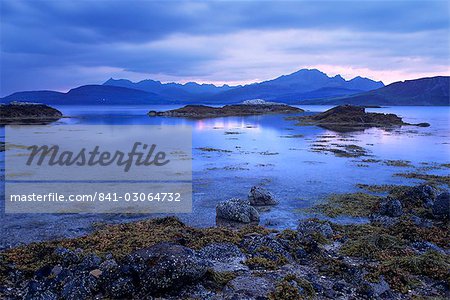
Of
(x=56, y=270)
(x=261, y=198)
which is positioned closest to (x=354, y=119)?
(x=261, y=198)

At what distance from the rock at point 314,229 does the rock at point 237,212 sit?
8.54 feet

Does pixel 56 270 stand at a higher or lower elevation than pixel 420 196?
lower

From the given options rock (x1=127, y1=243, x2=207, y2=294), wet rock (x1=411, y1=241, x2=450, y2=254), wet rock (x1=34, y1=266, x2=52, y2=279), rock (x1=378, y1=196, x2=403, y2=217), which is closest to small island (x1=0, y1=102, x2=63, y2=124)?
wet rock (x1=34, y1=266, x2=52, y2=279)

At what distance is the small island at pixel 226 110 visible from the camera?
132m

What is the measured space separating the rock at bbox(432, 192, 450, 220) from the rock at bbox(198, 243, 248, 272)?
9.48 m

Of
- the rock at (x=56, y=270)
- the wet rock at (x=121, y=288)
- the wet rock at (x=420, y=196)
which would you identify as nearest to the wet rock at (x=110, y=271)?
the wet rock at (x=121, y=288)

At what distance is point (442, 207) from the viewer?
15805mm

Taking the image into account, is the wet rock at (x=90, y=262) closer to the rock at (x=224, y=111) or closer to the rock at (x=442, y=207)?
the rock at (x=442, y=207)

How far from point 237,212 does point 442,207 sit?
879 centimetres

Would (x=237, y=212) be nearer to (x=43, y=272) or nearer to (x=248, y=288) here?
(x=248, y=288)

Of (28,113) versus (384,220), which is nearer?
(384,220)

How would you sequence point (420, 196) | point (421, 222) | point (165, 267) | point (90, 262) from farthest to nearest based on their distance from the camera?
point (420, 196)
point (421, 222)
point (90, 262)
point (165, 267)

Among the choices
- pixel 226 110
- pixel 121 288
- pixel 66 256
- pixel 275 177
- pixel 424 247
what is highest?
pixel 226 110

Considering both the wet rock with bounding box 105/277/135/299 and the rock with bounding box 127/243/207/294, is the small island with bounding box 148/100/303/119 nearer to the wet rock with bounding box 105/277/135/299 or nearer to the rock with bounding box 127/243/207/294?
the rock with bounding box 127/243/207/294
